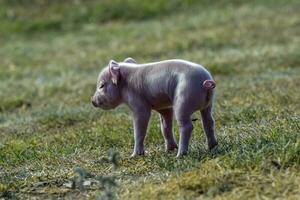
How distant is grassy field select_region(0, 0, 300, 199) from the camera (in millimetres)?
6465

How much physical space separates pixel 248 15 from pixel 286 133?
59.2ft

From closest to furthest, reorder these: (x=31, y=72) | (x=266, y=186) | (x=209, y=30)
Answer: (x=266, y=186) < (x=31, y=72) < (x=209, y=30)

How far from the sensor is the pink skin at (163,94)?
7301 millimetres

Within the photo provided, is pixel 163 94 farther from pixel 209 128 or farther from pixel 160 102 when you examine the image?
pixel 209 128

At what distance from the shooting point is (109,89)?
8266 mm

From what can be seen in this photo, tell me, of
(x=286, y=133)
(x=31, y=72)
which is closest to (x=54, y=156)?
(x=286, y=133)

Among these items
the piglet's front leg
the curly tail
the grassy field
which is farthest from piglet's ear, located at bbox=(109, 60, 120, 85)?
the curly tail

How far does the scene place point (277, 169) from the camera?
6406mm

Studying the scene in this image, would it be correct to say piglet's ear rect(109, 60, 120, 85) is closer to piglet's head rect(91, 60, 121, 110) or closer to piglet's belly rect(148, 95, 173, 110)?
piglet's head rect(91, 60, 121, 110)

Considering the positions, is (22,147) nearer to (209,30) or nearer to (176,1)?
(209,30)

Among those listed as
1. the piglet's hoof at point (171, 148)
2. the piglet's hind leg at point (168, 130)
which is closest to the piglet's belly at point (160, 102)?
the piglet's hind leg at point (168, 130)

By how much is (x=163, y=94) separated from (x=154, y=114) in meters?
3.85

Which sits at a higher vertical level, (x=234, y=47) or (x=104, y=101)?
(x=104, y=101)

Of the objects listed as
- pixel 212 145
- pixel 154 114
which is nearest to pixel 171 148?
pixel 212 145
